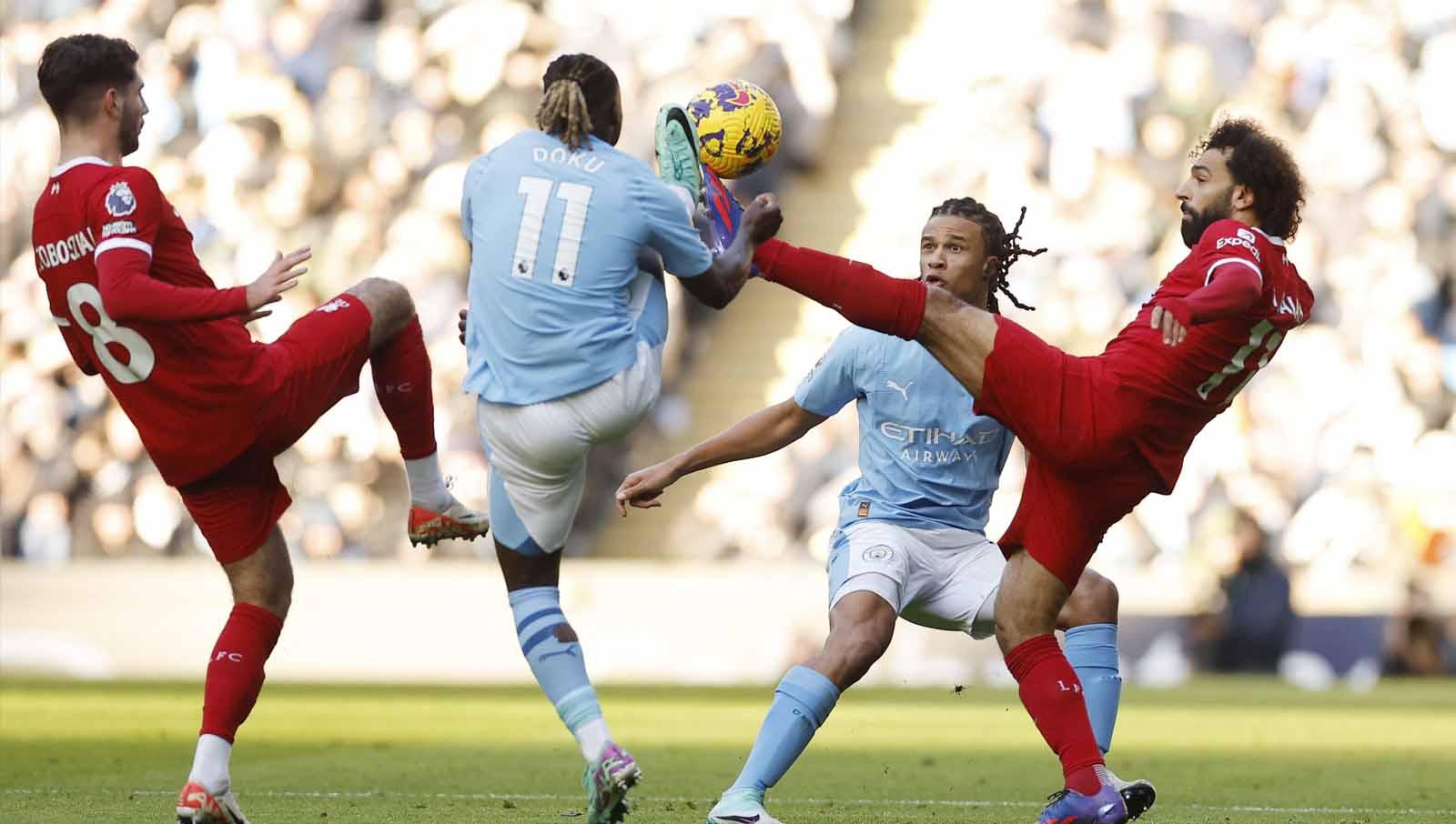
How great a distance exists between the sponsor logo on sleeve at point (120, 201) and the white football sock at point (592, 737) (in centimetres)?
179

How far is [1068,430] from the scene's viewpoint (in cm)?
537

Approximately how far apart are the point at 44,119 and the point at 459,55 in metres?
3.89

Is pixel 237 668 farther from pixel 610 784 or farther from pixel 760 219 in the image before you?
pixel 760 219

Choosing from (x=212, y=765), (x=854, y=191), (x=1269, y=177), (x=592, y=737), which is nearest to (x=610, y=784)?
(x=592, y=737)

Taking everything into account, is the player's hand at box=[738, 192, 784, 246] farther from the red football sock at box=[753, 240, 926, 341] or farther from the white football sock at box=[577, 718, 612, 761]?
the white football sock at box=[577, 718, 612, 761]

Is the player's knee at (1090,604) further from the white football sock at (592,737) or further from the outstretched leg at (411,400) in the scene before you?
the outstretched leg at (411,400)

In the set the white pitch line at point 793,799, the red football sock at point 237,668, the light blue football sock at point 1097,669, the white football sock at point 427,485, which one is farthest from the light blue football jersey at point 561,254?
the white pitch line at point 793,799

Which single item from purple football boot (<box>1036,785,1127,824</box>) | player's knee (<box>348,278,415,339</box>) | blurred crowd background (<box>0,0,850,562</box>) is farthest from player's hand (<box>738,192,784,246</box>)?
blurred crowd background (<box>0,0,850,562</box>)

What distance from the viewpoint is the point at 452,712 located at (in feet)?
38.5

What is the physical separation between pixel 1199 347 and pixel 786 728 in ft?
4.98

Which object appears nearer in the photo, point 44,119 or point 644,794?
point 644,794


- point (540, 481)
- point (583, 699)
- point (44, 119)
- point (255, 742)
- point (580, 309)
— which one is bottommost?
point (255, 742)

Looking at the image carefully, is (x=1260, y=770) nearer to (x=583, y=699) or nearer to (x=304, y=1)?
(x=583, y=699)

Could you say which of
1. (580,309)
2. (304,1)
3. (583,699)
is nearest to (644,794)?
(583,699)
